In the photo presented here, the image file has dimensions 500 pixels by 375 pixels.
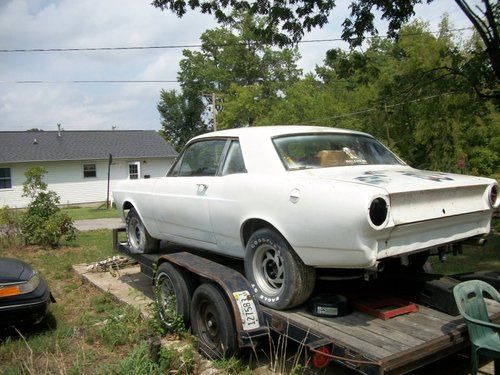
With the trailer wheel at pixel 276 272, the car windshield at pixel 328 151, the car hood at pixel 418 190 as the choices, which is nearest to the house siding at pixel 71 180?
the car windshield at pixel 328 151

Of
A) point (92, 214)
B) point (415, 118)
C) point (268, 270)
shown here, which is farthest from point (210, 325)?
point (415, 118)

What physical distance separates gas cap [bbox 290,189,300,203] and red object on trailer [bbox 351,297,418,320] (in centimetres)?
100

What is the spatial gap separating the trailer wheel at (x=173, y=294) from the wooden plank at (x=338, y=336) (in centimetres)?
116

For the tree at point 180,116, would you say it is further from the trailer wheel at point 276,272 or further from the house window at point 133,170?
the trailer wheel at point 276,272

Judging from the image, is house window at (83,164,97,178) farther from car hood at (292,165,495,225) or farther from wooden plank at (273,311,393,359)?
wooden plank at (273,311,393,359)

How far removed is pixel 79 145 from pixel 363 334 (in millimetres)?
29420

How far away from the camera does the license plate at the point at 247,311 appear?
360 cm

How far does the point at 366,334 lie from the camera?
320 cm

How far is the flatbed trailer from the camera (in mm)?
2881

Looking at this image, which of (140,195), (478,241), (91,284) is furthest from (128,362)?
(91,284)

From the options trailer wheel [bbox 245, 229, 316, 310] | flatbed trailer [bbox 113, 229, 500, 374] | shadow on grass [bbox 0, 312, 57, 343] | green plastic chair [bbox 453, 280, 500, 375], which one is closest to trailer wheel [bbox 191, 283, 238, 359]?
flatbed trailer [bbox 113, 229, 500, 374]

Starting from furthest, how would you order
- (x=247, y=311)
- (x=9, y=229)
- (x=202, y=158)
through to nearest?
1. (x=9, y=229)
2. (x=202, y=158)
3. (x=247, y=311)

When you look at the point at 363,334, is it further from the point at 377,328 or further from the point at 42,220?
the point at 42,220

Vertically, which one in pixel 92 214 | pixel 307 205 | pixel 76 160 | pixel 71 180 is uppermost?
pixel 76 160
